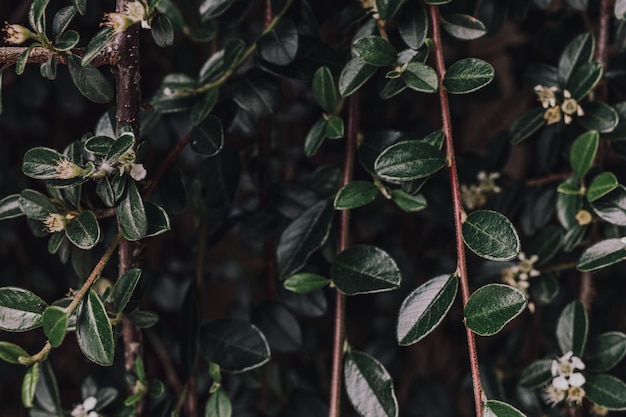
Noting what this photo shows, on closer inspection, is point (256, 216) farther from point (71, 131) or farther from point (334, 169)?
point (71, 131)

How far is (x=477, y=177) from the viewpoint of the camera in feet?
3.95

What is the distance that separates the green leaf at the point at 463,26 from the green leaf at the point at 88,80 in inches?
16.7

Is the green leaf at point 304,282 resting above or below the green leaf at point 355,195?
below

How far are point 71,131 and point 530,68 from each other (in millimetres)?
972

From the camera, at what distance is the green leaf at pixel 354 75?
90 centimetres

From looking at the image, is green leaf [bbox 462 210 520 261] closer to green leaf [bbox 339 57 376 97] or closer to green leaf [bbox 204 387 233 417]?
Answer: green leaf [bbox 339 57 376 97]

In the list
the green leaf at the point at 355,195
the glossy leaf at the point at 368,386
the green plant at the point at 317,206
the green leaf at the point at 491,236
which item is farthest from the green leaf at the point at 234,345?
the green leaf at the point at 491,236

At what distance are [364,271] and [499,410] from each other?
0.24 meters

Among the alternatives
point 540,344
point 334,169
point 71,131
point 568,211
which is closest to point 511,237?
point 568,211

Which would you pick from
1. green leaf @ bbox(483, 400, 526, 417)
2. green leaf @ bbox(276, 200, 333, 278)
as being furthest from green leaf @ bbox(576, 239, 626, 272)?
green leaf @ bbox(276, 200, 333, 278)

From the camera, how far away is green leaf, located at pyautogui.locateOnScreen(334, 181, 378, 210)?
915mm

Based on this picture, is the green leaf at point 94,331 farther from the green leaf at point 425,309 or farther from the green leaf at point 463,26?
the green leaf at point 463,26

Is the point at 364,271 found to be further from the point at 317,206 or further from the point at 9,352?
the point at 9,352

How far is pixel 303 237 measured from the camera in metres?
0.98
